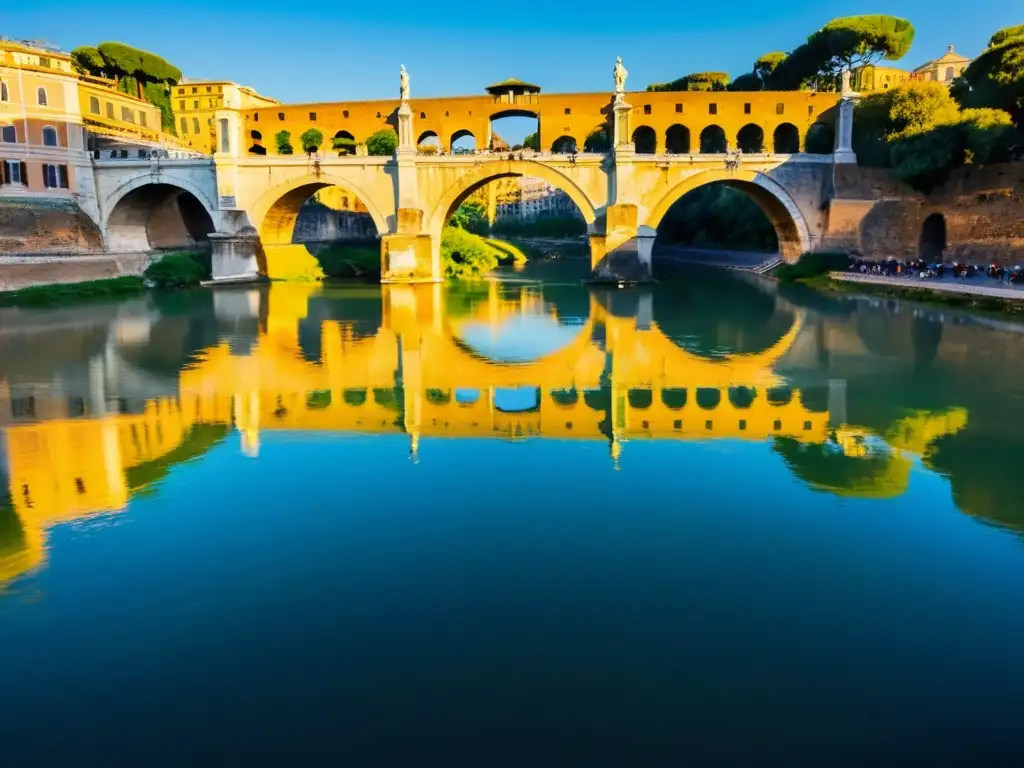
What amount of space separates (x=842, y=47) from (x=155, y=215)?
37.1 meters

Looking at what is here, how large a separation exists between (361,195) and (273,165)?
3.88 meters

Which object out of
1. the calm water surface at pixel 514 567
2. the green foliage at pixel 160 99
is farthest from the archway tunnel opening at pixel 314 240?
the calm water surface at pixel 514 567

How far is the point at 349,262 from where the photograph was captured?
39.6 meters

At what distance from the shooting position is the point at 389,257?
3453cm

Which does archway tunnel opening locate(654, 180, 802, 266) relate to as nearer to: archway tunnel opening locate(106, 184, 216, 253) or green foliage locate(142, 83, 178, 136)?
archway tunnel opening locate(106, 184, 216, 253)

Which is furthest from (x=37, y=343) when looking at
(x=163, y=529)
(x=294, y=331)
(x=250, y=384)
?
(x=163, y=529)

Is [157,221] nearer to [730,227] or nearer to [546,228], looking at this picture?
[730,227]

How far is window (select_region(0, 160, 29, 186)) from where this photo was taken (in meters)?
Result: 31.6

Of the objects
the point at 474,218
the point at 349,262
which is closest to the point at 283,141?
the point at 349,262

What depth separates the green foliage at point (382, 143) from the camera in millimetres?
40156

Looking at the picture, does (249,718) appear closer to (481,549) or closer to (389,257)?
(481,549)

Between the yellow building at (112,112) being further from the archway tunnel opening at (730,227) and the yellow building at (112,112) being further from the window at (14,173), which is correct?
the archway tunnel opening at (730,227)

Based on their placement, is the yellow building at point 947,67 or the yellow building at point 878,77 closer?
the yellow building at point 878,77

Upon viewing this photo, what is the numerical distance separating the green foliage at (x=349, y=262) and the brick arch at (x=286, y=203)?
2726 millimetres
